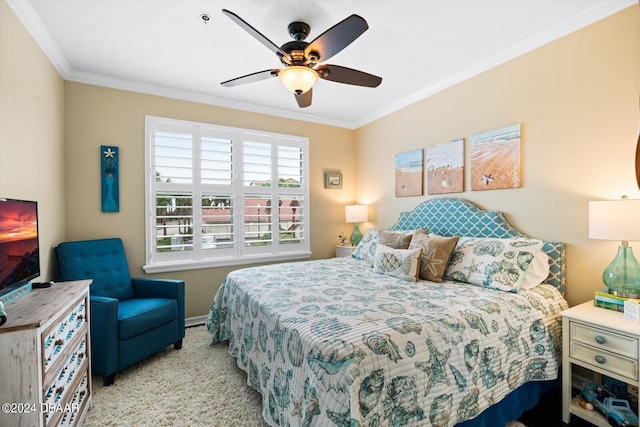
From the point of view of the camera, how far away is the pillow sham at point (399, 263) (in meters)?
2.41

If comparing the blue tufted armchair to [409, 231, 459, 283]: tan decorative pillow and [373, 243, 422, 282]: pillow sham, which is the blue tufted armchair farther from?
[409, 231, 459, 283]: tan decorative pillow

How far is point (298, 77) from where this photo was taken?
202 cm

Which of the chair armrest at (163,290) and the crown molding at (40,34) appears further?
the chair armrest at (163,290)

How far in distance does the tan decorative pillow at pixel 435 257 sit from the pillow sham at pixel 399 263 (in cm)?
7

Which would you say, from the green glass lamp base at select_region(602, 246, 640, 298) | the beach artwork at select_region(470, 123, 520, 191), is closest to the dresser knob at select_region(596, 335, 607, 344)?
the green glass lamp base at select_region(602, 246, 640, 298)

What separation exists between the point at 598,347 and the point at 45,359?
9.35 ft

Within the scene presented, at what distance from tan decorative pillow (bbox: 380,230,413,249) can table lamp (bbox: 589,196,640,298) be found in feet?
4.36

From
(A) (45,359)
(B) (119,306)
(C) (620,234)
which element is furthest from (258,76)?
(C) (620,234)

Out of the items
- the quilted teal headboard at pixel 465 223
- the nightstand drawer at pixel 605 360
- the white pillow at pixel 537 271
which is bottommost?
the nightstand drawer at pixel 605 360

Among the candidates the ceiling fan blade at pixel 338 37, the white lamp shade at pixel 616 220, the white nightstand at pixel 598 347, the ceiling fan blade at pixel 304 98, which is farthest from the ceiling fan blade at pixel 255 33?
the white nightstand at pixel 598 347

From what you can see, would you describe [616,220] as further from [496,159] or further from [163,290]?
[163,290]

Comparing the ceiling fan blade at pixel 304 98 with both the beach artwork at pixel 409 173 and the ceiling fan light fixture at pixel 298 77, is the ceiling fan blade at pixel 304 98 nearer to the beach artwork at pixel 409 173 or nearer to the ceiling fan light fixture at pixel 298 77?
the ceiling fan light fixture at pixel 298 77

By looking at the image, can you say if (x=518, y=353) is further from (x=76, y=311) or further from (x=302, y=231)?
(x=302, y=231)

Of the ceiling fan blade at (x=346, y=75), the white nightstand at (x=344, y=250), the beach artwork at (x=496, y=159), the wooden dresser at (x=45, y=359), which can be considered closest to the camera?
the wooden dresser at (x=45, y=359)
